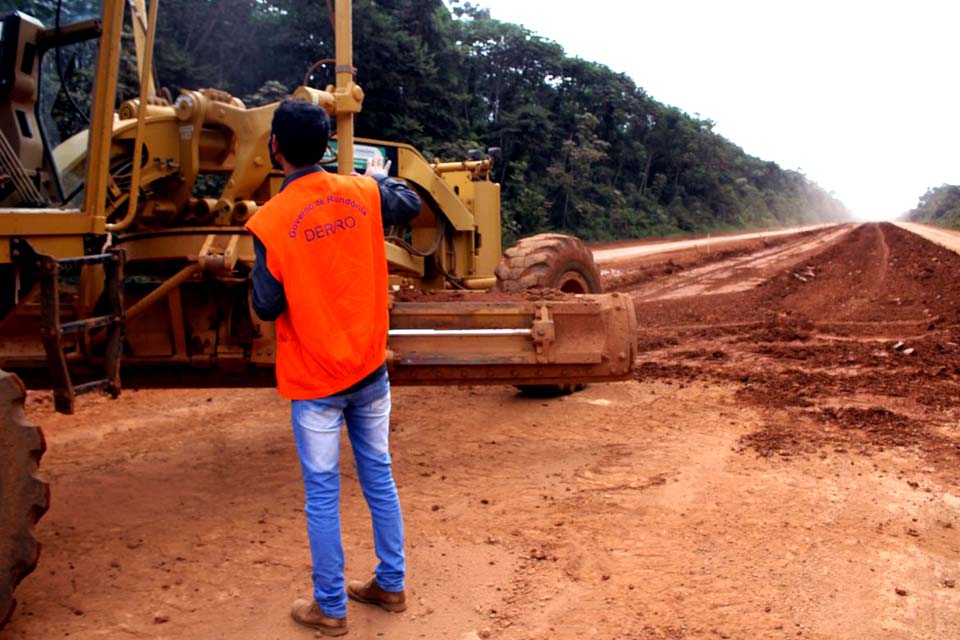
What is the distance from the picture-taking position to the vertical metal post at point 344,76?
5.10 meters

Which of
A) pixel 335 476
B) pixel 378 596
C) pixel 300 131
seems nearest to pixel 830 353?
pixel 378 596

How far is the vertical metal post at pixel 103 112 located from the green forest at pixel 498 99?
24 cm

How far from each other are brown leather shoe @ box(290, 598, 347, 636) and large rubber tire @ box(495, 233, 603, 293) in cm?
410

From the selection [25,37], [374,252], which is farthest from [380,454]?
[25,37]

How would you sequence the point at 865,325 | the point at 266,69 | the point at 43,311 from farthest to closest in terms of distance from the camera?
the point at 266,69 → the point at 865,325 → the point at 43,311

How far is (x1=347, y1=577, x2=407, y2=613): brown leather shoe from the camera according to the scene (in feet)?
12.1

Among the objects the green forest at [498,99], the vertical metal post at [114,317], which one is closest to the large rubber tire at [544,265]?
the green forest at [498,99]

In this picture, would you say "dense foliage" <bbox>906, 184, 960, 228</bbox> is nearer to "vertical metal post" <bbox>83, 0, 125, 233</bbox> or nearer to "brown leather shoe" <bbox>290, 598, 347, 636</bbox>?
"vertical metal post" <bbox>83, 0, 125, 233</bbox>

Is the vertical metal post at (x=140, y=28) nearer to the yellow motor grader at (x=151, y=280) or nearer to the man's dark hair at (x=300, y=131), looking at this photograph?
the yellow motor grader at (x=151, y=280)

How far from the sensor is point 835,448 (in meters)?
5.65

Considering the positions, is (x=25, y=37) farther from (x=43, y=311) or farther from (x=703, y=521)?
(x=703, y=521)

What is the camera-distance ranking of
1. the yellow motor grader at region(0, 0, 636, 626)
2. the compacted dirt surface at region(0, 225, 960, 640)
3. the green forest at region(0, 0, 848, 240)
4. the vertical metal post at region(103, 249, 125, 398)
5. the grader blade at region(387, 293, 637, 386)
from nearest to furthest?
the compacted dirt surface at region(0, 225, 960, 640), the yellow motor grader at region(0, 0, 636, 626), the vertical metal post at region(103, 249, 125, 398), the grader blade at region(387, 293, 637, 386), the green forest at region(0, 0, 848, 240)

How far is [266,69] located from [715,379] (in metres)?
16.8

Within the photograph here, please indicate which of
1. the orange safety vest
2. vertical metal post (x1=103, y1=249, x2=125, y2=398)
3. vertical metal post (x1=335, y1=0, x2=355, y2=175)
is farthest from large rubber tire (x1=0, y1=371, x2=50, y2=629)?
vertical metal post (x1=335, y1=0, x2=355, y2=175)
